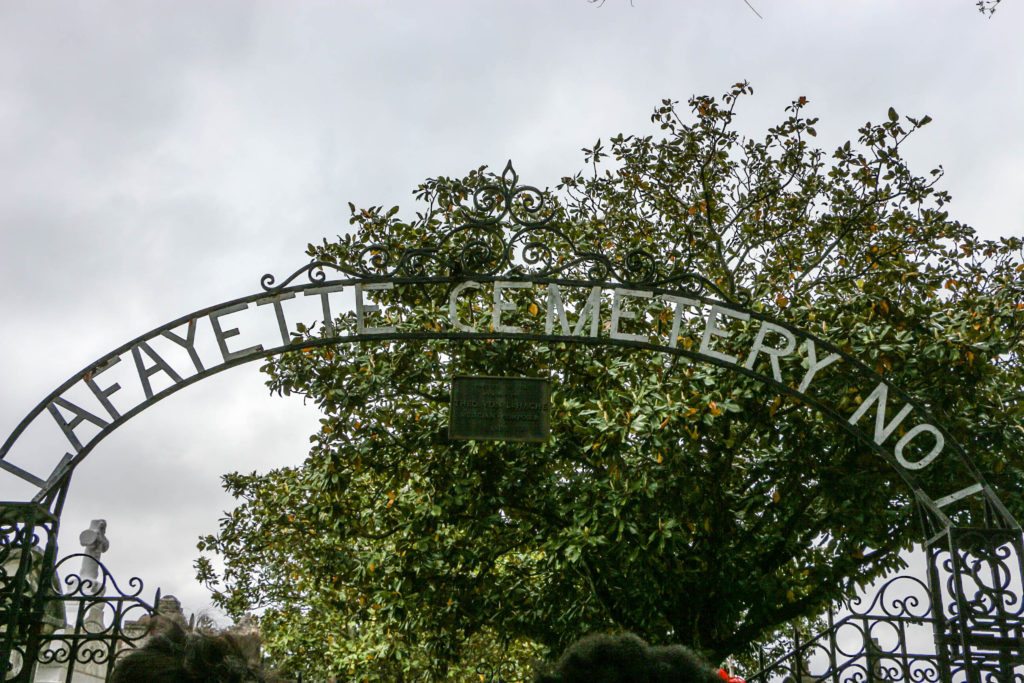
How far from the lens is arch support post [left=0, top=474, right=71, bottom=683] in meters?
5.36

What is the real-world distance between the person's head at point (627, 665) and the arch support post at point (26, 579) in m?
3.99

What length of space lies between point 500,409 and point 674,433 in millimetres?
2815

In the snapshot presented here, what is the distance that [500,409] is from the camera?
19.9 ft

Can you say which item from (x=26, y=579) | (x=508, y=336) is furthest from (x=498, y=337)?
(x=26, y=579)

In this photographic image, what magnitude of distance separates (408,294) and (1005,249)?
5864 millimetres

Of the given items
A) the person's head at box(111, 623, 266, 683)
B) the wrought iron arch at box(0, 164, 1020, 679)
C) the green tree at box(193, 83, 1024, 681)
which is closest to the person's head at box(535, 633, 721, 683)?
the person's head at box(111, 623, 266, 683)

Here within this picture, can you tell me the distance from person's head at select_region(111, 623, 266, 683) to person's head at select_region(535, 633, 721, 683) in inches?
28.4

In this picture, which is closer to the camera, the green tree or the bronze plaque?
the bronze plaque

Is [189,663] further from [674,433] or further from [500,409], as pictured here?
[674,433]

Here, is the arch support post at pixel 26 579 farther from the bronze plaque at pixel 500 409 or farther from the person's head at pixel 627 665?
the person's head at pixel 627 665

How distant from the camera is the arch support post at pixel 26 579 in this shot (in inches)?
211

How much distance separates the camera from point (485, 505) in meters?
9.20

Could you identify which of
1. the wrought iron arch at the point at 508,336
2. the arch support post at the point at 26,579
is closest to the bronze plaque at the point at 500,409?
the wrought iron arch at the point at 508,336

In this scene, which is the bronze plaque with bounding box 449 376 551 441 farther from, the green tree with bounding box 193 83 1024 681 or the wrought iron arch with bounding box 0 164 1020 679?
the green tree with bounding box 193 83 1024 681
